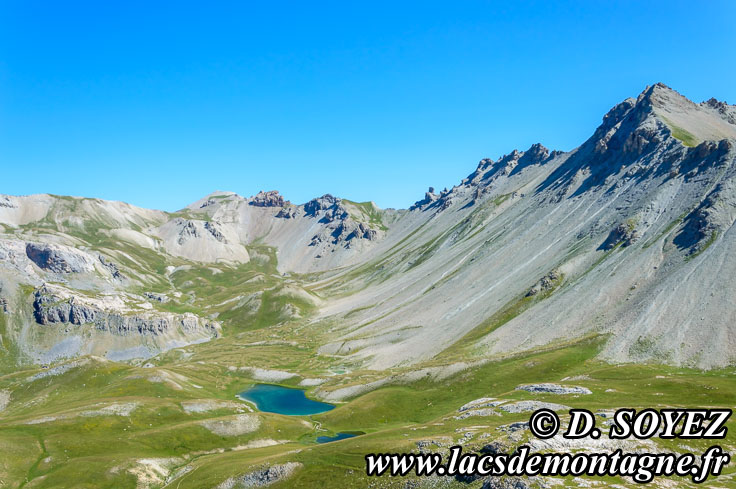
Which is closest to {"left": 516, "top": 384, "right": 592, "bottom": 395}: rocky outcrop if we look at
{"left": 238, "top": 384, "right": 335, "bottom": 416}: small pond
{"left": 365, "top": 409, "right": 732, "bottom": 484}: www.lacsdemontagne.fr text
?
{"left": 365, "top": 409, "right": 732, "bottom": 484}: www.lacsdemontagne.fr text

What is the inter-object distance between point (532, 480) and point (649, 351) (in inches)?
3895

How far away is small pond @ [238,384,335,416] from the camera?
484ft

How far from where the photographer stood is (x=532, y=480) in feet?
152

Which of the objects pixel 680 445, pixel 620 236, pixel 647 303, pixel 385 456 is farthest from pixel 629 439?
pixel 620 236

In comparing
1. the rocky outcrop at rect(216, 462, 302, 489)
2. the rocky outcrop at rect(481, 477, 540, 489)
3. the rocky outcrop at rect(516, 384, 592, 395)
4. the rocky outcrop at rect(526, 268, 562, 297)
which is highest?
the rocky outcrop at rect(526, 268, 562, 297)

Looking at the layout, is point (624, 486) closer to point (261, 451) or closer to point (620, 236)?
point (261, 451)

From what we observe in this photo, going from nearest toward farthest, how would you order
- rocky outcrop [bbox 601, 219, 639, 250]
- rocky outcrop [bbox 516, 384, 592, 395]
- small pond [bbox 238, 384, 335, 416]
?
rocky outcrop [bbox 516, 384, 592, 395]
small pond [bbox 238, 384, 335, 416]
rocky outcrop [bbox 601, 219, 639, 250]

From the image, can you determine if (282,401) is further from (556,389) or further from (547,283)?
(547,283)

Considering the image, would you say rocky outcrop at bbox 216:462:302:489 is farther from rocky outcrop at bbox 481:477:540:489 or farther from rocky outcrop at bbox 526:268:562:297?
rocky outcrop at bbox 526:268:562:297

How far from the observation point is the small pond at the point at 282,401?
147500 mm

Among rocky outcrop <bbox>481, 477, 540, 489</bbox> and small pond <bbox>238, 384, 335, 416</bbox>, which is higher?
rocky outcrop <bbox>481, 477, 540, 489</bbox>

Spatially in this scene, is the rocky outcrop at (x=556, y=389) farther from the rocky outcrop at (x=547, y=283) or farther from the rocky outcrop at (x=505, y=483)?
the rocky outcrop at (x=547, y=283)

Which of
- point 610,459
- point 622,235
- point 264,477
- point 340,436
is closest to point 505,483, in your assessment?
point 610,459

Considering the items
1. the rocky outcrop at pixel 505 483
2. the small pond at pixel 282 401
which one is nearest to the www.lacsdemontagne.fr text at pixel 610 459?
the rocky outcrop at pixel 505 483
